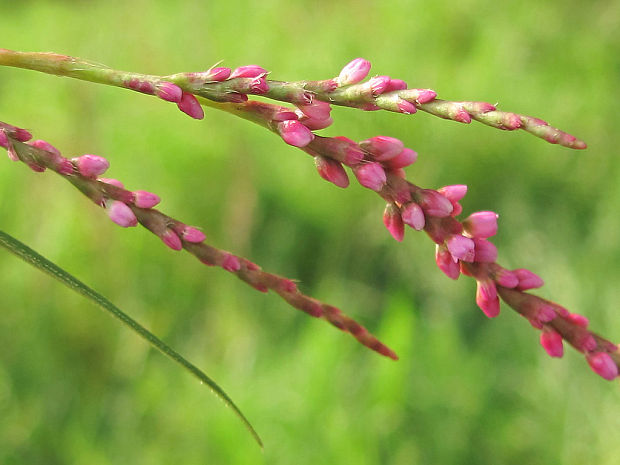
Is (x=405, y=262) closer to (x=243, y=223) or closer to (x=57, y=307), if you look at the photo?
(x=243, y=223)

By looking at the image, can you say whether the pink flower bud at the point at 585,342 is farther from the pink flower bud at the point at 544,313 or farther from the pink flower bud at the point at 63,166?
A: the pink flower bud at the point at 63,166

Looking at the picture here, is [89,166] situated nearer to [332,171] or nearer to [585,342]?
[332,171]

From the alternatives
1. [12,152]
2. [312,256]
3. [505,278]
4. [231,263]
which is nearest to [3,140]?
[12,152]

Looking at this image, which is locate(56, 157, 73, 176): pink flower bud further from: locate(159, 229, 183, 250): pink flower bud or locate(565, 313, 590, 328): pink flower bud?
locate(565, 313, 590, 328): pink flower bud

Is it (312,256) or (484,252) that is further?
(312,256)

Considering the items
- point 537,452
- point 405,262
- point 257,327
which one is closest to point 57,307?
point 257,327

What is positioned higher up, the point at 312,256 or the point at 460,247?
the point at 460,247

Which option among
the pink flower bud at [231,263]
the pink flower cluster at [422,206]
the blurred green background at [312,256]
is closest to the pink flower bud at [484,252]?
the pink flower cluster at [422,206]
